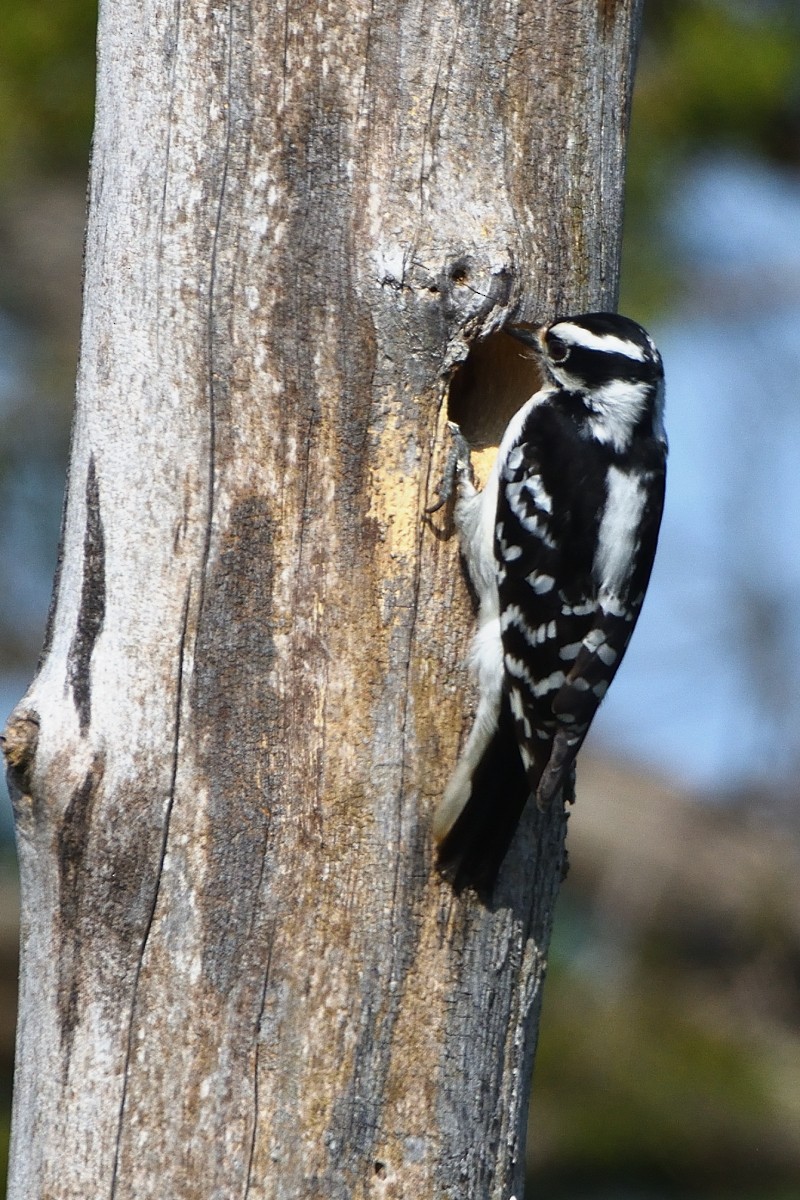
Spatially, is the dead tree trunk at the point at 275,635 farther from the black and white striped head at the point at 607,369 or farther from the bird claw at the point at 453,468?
the black and white striped head at the point at 607,369

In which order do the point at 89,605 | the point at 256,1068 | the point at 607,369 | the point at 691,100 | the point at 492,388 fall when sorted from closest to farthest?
the point at 256,1068
the point at 89,605
the point at 607,369
the point at 492,388
the point at 691,100

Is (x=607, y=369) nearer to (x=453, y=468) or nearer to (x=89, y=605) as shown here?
(x=453, y=468)

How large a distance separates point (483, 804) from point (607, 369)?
1160 mm

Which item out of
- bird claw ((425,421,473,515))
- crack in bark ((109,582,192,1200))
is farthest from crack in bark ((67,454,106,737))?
bird claw ((425,421,473,515))

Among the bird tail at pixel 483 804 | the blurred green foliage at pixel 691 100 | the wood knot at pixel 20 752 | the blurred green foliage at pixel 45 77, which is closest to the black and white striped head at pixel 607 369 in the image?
the bird tail at pixel 483 804

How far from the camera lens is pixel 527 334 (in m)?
3.05

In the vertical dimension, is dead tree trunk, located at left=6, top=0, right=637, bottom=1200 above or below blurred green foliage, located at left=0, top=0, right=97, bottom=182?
below

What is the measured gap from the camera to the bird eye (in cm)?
305

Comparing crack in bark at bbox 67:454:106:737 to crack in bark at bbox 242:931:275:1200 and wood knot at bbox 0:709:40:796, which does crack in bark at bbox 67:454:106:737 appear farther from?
crack in bark at bbox 242:931:275:1200

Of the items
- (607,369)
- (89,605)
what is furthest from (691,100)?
(89,605)

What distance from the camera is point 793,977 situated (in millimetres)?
7906

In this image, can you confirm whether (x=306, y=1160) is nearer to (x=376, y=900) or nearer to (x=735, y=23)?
(x=376, y=900)

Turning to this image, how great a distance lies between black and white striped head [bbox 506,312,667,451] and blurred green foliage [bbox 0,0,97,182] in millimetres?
2290

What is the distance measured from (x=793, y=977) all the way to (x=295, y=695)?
6.04 meters
